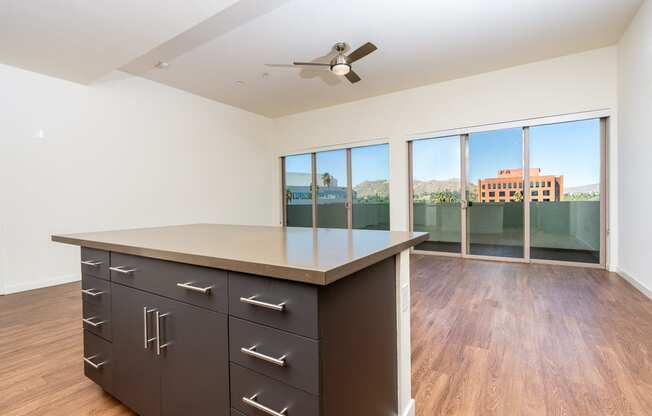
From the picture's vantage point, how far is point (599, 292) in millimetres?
3162

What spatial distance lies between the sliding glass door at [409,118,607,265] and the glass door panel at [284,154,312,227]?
245cm

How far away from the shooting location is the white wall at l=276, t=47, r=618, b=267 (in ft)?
13.3

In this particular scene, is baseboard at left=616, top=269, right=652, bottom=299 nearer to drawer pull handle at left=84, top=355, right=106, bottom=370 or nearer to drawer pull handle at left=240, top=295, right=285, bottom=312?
drawer pull handle at left=240, top=295, right=285, bottom=312

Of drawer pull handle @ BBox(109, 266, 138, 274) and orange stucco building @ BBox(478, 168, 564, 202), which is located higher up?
orange stucco building @ BBox(478, 168, 564, 202)

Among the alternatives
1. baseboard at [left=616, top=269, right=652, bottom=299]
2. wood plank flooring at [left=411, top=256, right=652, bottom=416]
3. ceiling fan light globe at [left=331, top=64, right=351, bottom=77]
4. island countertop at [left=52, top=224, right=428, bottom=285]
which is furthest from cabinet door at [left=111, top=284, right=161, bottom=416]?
baseboard at [left=616, top=269, right=652, bottom=299]

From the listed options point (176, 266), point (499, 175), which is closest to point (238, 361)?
point (176, 266)

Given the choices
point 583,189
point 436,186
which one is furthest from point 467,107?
point 583,189

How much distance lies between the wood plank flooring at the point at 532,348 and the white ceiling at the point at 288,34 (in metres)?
2.96

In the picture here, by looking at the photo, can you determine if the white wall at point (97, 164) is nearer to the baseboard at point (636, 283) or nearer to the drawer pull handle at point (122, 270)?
the drawer pull handle at point (122, 270)

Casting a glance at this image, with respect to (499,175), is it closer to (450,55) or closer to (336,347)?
(450,55)

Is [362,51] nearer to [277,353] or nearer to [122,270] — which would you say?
[122,270]

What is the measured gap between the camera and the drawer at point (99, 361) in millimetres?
1517

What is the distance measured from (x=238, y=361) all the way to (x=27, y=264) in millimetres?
4303

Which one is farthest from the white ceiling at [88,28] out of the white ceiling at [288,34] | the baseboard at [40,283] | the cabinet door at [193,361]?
the baseboard at [40,283]
